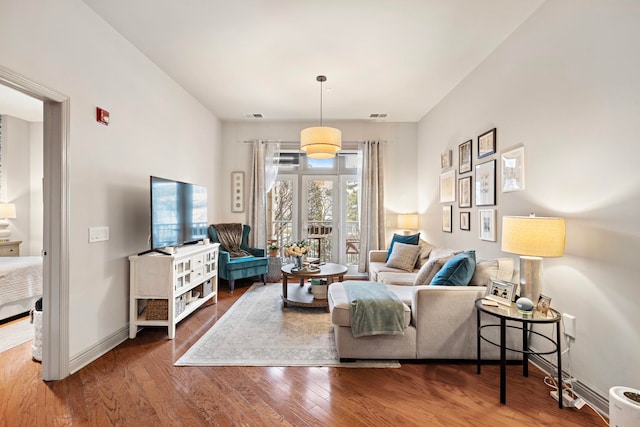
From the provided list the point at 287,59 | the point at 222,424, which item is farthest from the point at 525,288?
the point at 287,59

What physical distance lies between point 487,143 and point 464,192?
2.40ft

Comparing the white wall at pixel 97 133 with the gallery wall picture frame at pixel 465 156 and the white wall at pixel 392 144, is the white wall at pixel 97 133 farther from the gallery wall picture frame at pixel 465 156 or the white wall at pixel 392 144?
the gallery wall picture frame at pixel 465 156

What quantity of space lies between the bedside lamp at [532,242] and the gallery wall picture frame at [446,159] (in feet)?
7.15

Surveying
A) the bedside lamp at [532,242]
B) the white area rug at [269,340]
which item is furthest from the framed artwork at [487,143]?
the white area rug at [269,340]

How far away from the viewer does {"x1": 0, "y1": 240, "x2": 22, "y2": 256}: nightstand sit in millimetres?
4139

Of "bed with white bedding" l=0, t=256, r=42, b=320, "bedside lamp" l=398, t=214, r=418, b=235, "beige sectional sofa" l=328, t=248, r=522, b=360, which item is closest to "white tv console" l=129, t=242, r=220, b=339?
"bed with white bedding" l=0, t=256, r=42, b=320

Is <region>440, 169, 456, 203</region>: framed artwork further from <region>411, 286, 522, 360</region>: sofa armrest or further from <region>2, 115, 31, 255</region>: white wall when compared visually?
<region>2, 115, 31, 255</region>: white wall

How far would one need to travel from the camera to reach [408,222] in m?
5.08

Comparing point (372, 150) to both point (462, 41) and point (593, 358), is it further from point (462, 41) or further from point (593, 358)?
point (593, 358)

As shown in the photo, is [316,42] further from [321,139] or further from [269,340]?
[269,340]

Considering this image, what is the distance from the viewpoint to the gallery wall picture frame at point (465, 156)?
356cm

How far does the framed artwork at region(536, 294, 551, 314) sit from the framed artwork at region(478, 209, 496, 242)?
113 cm

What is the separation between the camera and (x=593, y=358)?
190cm

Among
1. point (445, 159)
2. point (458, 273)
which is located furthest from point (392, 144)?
point (458, 273)
